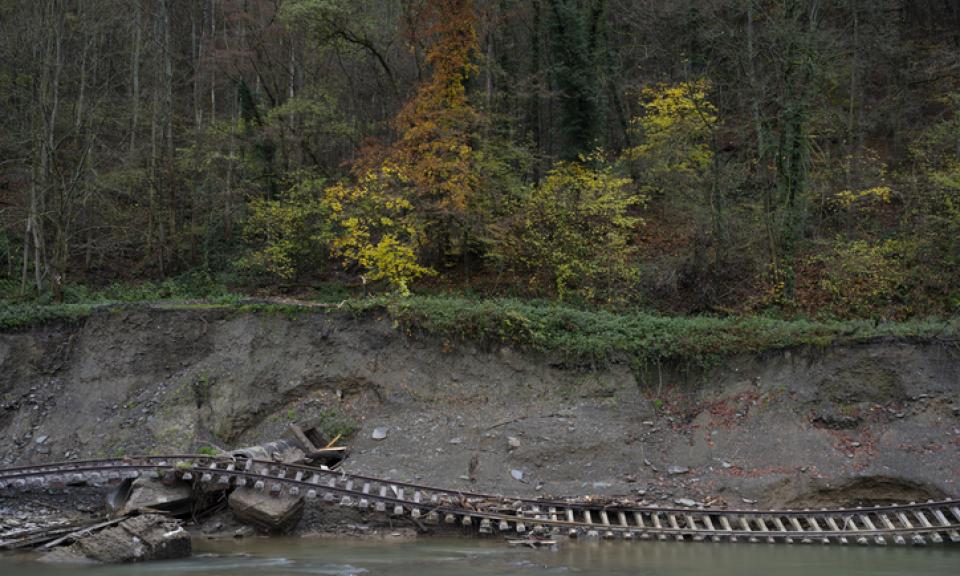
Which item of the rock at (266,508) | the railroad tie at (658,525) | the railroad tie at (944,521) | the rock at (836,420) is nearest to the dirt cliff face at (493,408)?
the rock at (836,420)

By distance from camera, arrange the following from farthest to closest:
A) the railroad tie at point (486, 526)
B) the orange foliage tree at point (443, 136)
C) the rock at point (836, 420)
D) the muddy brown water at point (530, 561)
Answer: the orange foliage tree at point (443, 136), the rock at point (836, 420), the railroad tie at point (486, 526), the muddy brown water at point (530, 561)

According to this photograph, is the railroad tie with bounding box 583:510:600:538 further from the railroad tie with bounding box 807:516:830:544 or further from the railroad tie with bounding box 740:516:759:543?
the railroad tie with bounding box 807:516:830:544

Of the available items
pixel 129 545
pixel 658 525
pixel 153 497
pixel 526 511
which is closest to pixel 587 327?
pixel 526 511

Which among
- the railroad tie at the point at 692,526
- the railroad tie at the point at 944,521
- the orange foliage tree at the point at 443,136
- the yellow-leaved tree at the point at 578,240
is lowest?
the railroad tie at the point at 692,526

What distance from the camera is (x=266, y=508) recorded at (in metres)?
16.2

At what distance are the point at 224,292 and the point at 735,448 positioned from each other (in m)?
17.9

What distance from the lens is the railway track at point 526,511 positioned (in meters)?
15.1

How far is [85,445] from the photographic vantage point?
19844mm

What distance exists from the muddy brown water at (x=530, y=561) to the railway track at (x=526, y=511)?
34cm

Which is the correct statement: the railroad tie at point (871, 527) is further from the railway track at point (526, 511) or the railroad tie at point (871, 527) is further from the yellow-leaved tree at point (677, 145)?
the yellow-leaved tree at point (677, 145)

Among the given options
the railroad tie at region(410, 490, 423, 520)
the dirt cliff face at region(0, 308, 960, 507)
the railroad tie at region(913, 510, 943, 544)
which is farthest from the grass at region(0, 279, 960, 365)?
the railroad tie at region(410, 490, 423, 520)

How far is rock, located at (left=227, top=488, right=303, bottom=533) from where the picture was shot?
1627cm

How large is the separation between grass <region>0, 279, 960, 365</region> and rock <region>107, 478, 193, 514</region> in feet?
21.3

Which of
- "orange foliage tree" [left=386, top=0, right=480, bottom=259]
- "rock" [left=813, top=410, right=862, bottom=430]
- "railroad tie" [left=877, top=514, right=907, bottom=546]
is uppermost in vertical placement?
"orange foliage tree" [left=386, top=0, right=480, bottom=259]
